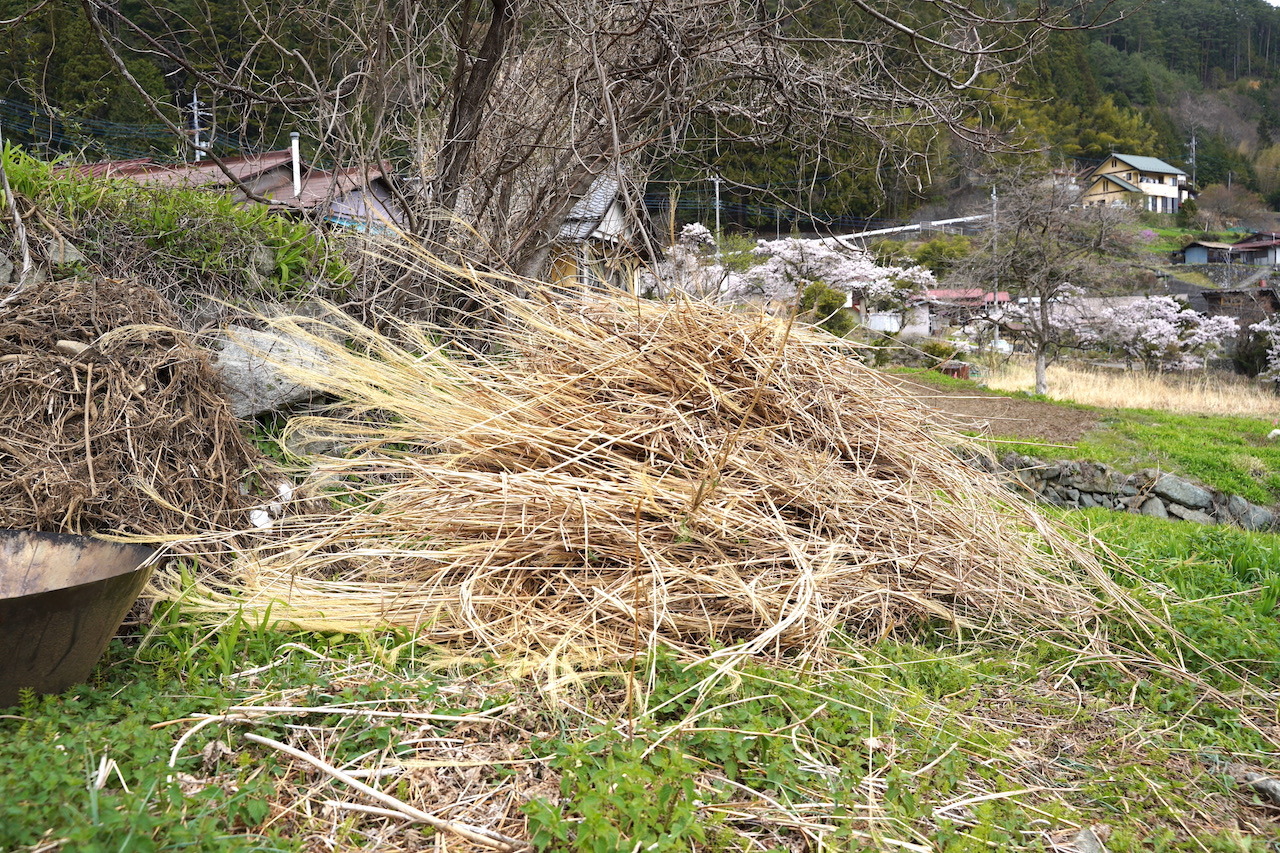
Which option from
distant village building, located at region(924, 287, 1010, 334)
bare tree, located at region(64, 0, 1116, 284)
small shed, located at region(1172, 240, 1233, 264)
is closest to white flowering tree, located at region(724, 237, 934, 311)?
distant village building, located at region(924, 287, 1010, 334)

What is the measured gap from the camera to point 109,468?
9.55 feet

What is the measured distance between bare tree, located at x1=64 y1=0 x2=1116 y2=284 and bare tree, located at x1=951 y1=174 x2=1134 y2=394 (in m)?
9.80

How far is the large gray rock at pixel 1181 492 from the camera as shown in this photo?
726 centimetres

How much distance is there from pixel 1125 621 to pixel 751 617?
1.58m

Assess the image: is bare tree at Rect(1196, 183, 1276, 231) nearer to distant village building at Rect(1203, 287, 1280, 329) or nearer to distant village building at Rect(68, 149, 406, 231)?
distant village building at Rect(1203, 287, 1280, 329)

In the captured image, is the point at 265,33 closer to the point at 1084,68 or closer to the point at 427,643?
the point at 427,643

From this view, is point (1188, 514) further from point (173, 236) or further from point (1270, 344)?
point (1270, 344)

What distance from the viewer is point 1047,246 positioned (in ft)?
46.2

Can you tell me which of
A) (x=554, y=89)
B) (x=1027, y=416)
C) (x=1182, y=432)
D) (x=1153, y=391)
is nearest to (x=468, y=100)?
(x=554, y=89)

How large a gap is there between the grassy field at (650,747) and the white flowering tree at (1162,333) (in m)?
18.9

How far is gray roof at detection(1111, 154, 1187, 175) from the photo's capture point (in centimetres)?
5341

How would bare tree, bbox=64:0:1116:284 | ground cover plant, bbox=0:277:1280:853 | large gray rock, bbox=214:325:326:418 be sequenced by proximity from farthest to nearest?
bare tree, bbox=64:0:1116:284 → large gray rock, bbox=214:325:326:418 → ground cover plant, bbox=0:277:1280:853

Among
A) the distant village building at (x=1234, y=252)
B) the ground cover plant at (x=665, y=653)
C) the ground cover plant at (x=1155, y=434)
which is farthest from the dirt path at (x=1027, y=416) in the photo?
the distant village building at (x=1234, y=252)

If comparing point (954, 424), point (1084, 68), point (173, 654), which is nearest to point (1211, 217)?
point (1084, 68)
